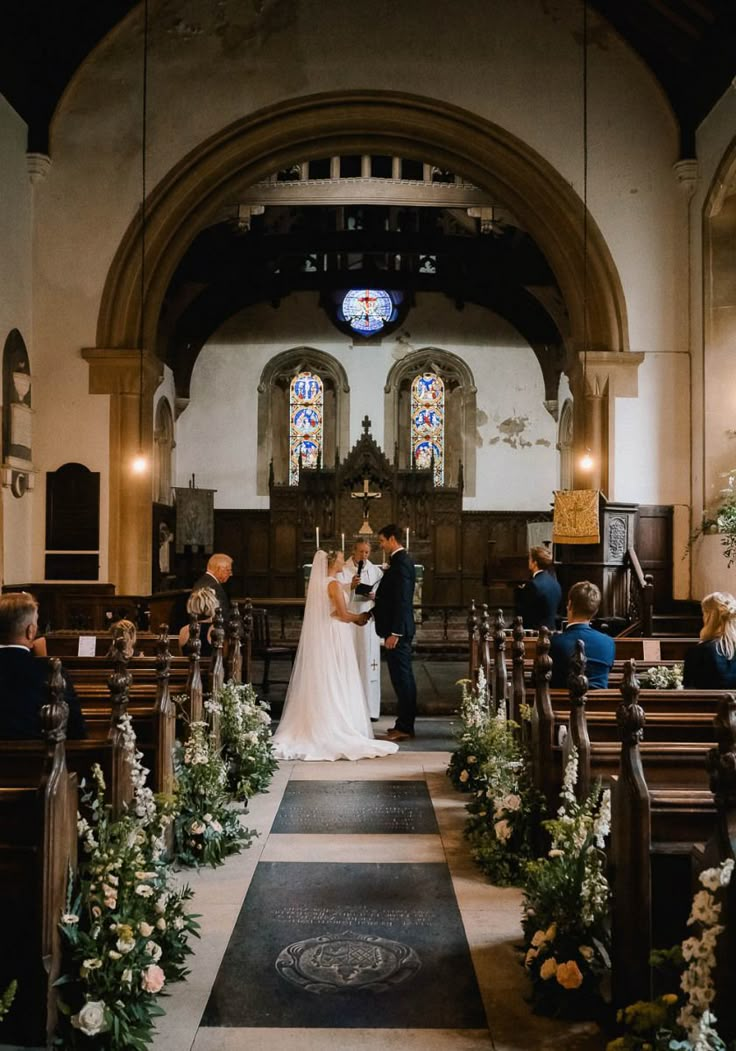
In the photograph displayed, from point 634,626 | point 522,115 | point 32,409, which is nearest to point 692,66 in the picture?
point 522,115

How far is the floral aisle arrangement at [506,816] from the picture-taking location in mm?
4336

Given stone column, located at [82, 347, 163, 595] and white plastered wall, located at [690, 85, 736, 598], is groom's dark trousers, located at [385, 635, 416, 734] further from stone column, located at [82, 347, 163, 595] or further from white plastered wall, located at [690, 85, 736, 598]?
stone column, located at [82, 347, 163, 595]

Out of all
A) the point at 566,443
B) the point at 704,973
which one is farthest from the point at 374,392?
the point at 704,973

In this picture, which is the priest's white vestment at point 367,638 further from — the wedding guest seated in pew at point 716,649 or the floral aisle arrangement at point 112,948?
the floral aisle arrangement at point 112,948

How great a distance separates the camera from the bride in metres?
7.07

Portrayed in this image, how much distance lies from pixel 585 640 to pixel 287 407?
1656cm

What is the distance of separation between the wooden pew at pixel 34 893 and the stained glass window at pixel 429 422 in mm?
18133

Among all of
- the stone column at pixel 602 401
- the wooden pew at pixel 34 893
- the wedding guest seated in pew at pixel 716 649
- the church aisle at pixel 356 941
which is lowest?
the church aisle at pixel 356 941

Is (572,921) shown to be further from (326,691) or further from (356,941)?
(326,691)

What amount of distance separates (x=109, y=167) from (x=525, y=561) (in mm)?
7933

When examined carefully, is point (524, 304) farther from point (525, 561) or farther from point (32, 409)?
point (32, 409)

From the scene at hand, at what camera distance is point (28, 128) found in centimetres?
1082

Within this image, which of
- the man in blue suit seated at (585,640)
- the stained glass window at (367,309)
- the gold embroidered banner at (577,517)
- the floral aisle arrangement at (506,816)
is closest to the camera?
the floral aisle arrangement at (506,816)

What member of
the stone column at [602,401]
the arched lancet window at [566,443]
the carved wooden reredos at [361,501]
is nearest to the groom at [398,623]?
the stone column at [602,401]
